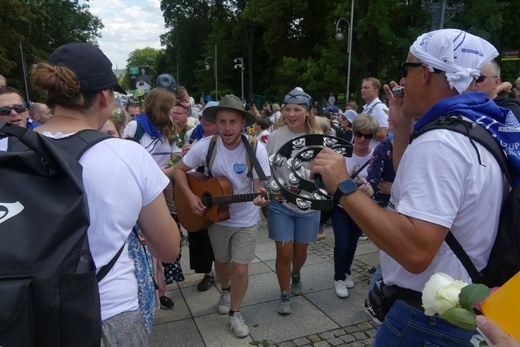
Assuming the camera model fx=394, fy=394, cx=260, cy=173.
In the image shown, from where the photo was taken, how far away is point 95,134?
1428 mm

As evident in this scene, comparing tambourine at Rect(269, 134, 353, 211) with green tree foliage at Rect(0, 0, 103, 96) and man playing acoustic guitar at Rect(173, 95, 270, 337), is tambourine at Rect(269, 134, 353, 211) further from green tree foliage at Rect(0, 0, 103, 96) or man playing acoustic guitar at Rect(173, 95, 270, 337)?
green tree foliage at Rect(0, 0, 103, 96)

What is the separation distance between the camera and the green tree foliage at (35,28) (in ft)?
84.3

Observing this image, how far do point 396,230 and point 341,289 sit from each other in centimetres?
292

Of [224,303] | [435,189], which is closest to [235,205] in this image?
[224,303]

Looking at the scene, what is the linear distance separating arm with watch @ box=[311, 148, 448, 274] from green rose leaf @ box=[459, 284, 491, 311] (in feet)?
0.88

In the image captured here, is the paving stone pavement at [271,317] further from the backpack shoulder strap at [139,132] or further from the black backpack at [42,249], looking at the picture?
the black backpack at [42,249]

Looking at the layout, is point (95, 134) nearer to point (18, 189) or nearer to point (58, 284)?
point (18, 189)

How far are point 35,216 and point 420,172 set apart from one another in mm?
1232

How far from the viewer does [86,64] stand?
147 cm

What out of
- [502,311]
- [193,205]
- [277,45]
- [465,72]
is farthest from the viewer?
[277,45]

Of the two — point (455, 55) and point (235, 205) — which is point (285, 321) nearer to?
point (235, 205)

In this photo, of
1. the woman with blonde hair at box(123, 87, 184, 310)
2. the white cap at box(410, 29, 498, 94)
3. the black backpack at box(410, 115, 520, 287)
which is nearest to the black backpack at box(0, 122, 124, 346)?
the black backpack at box(410, 115, 520, 287)

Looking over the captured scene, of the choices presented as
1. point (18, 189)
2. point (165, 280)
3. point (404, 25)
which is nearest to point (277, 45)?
point (404, 25)

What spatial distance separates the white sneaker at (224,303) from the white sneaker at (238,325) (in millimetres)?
260
